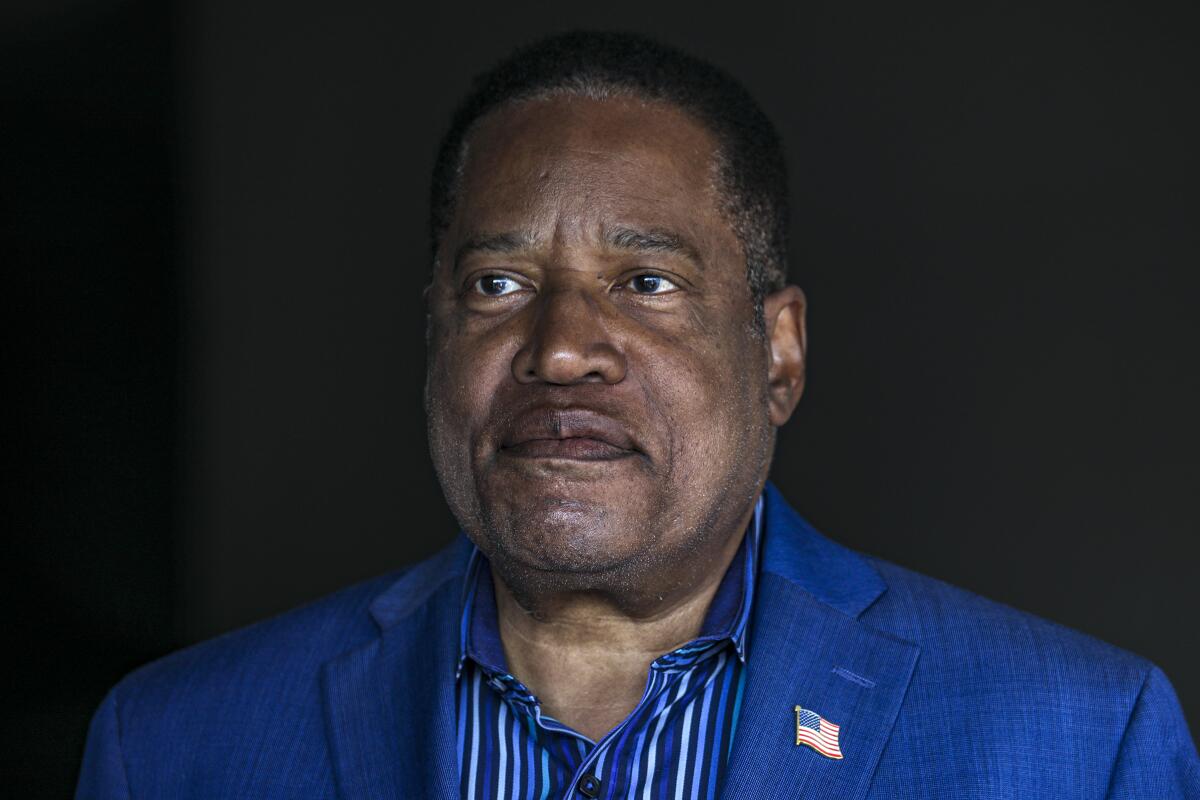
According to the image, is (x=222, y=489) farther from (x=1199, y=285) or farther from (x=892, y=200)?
(x=1199, y=285)

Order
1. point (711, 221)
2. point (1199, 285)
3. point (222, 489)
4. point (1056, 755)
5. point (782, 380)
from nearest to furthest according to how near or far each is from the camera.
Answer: point (1056, 755) → point (711, 221) → point (782, 380) → point (1199, 285) → point (222, 489)

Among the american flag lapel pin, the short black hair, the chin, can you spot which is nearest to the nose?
the chin

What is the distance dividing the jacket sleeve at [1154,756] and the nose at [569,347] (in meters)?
1.01

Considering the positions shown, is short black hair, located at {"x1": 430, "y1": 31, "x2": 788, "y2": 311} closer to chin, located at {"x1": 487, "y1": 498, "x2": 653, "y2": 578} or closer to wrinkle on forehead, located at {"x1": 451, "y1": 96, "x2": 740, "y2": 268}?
wrinkle on forehead, located at {"x1": 451, "y1": 96, "x2": 740, "y2": 268}

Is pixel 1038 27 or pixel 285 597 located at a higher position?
pixel 1038 27

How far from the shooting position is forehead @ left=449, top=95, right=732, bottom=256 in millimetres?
2732

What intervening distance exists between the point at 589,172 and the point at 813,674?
0.93 m

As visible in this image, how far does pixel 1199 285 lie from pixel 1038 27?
83cm

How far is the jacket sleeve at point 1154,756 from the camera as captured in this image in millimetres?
2557

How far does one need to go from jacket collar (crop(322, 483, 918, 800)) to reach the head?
17cm

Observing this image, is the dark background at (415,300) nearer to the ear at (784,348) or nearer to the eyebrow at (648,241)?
the ear at (784,348)

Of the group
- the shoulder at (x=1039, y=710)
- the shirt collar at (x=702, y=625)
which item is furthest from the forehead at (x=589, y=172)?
the shoulder at (x=1039, y=710)

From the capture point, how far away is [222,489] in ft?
15.2

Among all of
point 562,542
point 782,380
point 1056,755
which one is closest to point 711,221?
point 782,380
